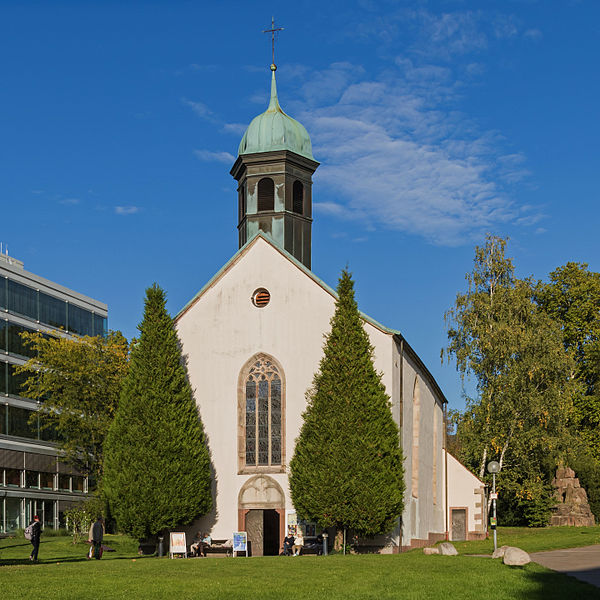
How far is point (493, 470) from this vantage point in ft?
104

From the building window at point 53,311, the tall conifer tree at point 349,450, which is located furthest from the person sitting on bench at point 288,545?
the building window at point 53,311

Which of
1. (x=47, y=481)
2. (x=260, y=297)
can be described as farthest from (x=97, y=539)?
(x=47, y=481)

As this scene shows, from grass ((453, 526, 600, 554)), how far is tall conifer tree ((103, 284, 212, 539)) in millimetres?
10585

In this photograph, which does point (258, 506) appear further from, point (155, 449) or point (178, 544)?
point (155, 449)

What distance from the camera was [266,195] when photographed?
40688 mm

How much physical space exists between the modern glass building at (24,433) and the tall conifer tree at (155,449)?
2485 cm

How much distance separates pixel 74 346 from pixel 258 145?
55.5 ft

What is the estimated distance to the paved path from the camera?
2206 cm

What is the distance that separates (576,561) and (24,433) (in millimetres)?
45996

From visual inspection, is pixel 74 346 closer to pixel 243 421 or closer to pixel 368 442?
pixel 243 421

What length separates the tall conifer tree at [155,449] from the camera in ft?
112

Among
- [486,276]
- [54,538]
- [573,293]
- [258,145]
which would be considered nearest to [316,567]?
[258,145]

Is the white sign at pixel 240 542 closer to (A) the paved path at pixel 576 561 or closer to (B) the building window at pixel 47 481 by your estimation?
(A) the paved path at pixel 576 561

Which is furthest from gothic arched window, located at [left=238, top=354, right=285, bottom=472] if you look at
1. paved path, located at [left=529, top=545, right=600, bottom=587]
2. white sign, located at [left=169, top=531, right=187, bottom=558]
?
paved path, located at [left=529, top=545, right=600, bottom=587]
